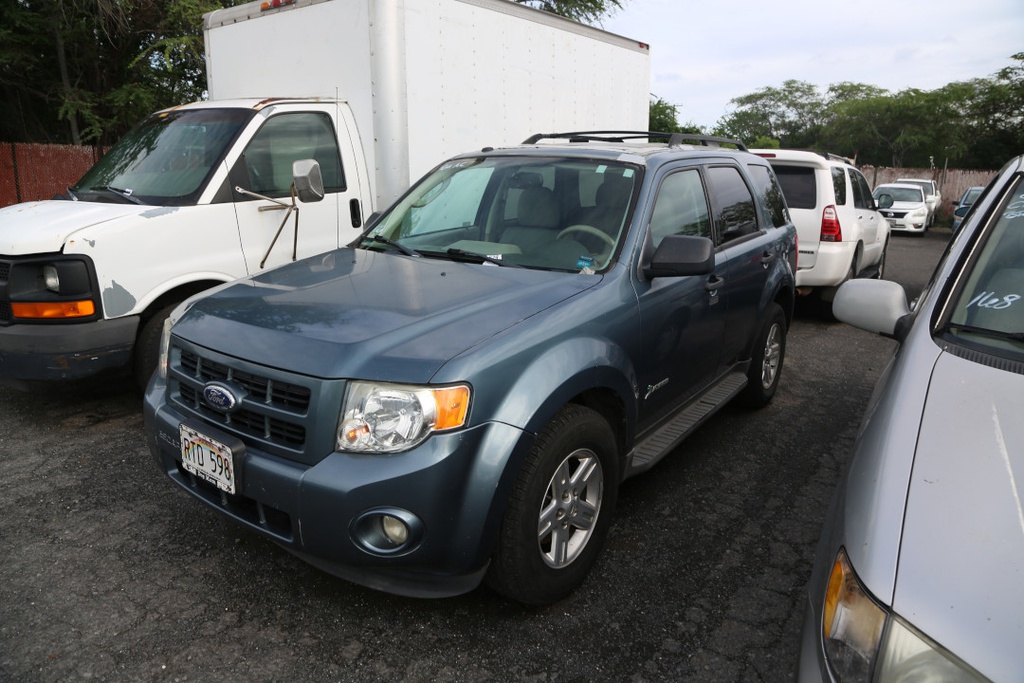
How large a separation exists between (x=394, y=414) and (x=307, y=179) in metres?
2.67

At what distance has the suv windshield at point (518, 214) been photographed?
3.51 m

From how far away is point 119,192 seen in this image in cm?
499

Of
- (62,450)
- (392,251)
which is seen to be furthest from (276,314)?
(62,450)

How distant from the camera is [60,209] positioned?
4699 mm

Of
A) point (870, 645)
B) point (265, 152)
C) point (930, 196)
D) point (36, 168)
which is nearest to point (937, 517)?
point (870, 645)

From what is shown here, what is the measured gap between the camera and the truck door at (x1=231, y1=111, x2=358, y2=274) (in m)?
5.09

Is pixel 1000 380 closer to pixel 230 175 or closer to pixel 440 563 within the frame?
pixel 440 563

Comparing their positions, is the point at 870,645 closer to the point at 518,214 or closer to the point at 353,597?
the point at 353,597

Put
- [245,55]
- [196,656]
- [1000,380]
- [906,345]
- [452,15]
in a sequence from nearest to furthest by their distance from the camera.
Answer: [1000,380], [906,345], [196,656], [452,15], [245,55]

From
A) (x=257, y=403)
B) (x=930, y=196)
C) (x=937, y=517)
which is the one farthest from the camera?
(x=930, y=196)

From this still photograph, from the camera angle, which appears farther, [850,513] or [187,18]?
[187,18]

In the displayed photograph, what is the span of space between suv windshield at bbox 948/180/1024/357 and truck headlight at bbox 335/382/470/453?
1.60m

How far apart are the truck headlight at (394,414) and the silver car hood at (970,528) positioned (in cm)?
133

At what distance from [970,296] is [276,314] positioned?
2.45 metres
